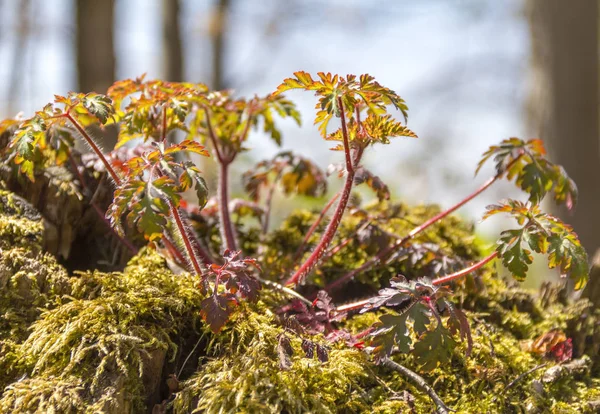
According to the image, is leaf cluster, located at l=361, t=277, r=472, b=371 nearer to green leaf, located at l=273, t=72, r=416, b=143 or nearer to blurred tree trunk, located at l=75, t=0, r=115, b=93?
green leaf, located at l=273, t=72, r=416, b=143

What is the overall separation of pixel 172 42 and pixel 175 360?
677 cm

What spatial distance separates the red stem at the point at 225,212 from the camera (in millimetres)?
2594

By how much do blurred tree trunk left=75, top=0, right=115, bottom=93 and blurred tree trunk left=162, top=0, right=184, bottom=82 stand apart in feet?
4.14

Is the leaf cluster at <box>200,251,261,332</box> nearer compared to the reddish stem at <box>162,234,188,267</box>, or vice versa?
the leaf cluster at <box>200,251,261,332</box>

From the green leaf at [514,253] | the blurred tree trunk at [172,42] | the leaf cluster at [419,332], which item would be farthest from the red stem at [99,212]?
the blurred tree trunk at [172,42]

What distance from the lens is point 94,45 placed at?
6203mm

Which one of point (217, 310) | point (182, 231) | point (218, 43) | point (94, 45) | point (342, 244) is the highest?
point (218, 43)

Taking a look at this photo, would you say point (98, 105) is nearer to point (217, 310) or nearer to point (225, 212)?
point (217, 310)

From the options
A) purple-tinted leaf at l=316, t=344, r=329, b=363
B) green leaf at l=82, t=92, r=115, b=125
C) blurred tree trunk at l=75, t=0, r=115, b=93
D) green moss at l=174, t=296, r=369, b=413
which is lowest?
green moss at l=174, t=296, r=369, b=413

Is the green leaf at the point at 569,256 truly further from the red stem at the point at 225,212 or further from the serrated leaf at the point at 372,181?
the red stem at the point at 225,212

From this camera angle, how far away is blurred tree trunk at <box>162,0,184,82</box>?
7594mm

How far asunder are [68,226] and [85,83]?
417 cm

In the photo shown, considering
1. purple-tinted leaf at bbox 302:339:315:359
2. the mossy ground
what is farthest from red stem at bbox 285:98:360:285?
purple-tinted leaf at bbox 302:339:315:359

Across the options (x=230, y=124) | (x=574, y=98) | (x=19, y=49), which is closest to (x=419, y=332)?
(x=230, y=124)
